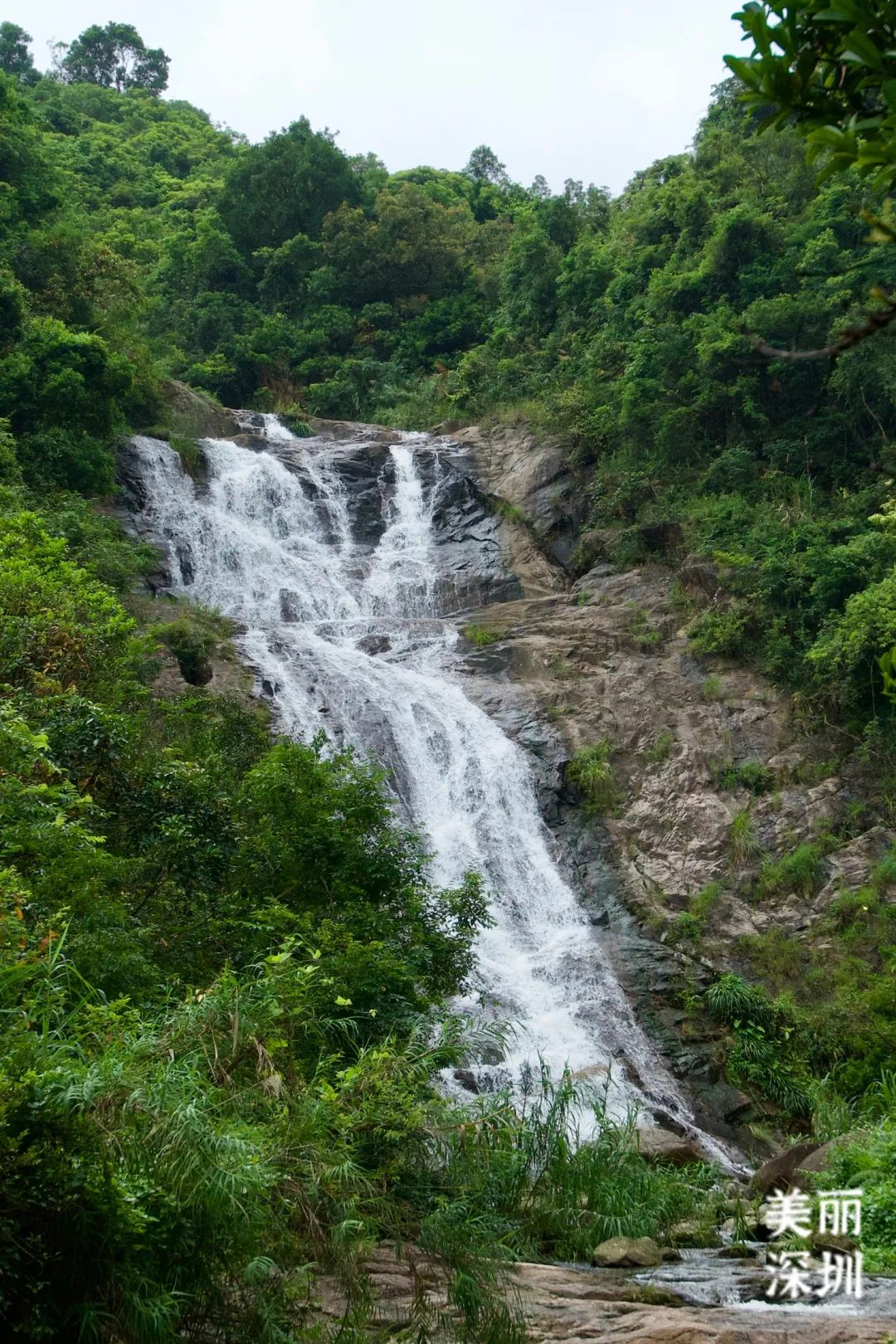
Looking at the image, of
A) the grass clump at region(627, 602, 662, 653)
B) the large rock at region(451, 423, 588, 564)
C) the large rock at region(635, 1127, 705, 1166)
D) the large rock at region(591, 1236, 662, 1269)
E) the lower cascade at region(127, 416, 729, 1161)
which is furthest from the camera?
the large rock at region(451, 423, 588, 564)

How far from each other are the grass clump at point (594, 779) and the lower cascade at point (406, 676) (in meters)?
0.74

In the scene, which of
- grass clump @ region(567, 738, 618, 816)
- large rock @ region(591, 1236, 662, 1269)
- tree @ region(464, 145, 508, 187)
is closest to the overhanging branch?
large rock @ region(591, 1236, 662, 1269)

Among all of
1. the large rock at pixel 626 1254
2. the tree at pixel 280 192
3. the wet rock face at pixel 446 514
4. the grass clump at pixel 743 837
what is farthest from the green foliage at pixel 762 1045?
the tree at pixel 280 192

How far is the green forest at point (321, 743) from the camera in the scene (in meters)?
3.90

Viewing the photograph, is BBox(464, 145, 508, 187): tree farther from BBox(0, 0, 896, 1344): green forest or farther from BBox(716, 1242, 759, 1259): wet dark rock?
BBox(716, 1242, 759, 1259): wet dark rock

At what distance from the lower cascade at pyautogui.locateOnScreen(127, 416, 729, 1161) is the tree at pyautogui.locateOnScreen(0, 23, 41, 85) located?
35.5m

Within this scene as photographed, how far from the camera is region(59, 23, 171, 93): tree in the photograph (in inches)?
2266

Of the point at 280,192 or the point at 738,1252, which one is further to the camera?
Answer: the point at 280,192

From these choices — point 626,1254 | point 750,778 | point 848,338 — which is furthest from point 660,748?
point 848,338

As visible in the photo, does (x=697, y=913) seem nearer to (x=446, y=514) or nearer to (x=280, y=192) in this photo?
(x=446, y=514)

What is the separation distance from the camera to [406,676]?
1841cm

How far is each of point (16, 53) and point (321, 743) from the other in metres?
54.7

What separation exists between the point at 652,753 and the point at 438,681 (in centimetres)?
375

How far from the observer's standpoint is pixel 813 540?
60.6ft
